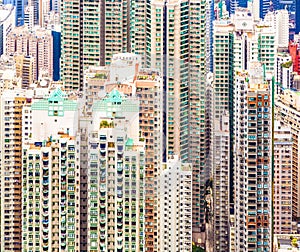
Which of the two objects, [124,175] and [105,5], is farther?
[105,5]

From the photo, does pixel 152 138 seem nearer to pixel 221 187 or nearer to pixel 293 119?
pixel 221 187

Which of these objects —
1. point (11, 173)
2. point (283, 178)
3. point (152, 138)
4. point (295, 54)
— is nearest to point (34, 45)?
point (295, 54)

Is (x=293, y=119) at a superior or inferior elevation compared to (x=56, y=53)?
inferior

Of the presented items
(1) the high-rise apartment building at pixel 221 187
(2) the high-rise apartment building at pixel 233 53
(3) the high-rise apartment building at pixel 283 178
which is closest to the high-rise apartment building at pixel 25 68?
(2) the high-rise apartment building at pixel 233 53

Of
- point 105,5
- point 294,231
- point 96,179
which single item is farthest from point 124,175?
point 105,5

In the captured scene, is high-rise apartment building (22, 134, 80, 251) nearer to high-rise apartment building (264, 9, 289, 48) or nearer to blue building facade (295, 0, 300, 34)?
high-rise apartment building (264, 9, 289, 48)

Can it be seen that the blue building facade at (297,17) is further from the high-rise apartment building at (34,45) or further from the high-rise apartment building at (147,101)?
the high-rise apartment building at (147,101)

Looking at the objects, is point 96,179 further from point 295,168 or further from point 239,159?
point 295,168
